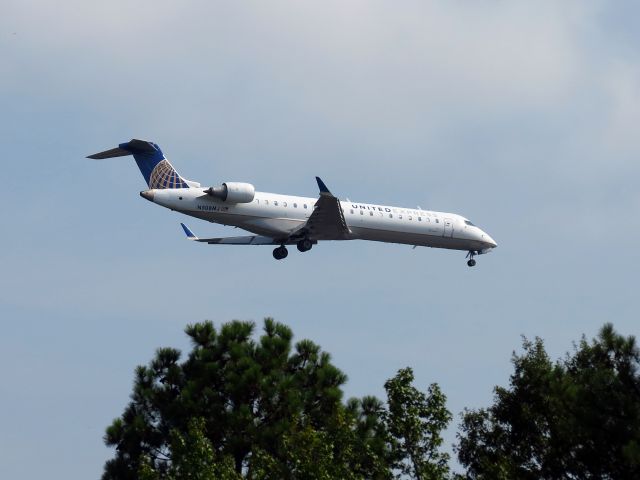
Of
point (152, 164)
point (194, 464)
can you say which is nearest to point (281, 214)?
point (152, 164)

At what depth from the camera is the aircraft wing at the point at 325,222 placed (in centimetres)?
5547

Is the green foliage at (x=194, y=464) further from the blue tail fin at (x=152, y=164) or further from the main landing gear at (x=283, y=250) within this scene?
the main landing gear at (x=283, y=250)

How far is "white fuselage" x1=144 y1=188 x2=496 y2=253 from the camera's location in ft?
181

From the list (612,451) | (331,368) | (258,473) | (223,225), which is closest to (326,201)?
(223,225)

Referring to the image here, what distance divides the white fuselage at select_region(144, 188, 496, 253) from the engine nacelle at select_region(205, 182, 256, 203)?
0.93 feet

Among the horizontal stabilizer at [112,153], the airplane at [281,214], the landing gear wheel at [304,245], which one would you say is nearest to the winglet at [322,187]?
the airplane at [281,214]

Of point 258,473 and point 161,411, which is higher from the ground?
point 161,411

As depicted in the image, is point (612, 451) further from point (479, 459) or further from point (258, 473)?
point (258, 473)

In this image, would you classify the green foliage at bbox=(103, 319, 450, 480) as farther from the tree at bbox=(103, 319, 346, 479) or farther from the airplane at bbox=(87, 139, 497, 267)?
the airplane at bbox=(87, 139, 497, 267)

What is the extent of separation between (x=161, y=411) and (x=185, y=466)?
12690 mm

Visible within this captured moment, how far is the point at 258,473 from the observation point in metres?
34.2

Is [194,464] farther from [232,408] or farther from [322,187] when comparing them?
[322,187]

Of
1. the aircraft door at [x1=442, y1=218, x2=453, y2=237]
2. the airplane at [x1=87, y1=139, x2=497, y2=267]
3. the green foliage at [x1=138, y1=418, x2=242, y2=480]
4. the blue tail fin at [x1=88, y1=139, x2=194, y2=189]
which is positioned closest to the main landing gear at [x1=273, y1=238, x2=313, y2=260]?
the airplane at [x1=87, y1=139, x2=497, y2=267]

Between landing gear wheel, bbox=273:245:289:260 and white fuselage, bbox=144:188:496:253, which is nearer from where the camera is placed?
white fuselage, bbox=144:188:496:253
